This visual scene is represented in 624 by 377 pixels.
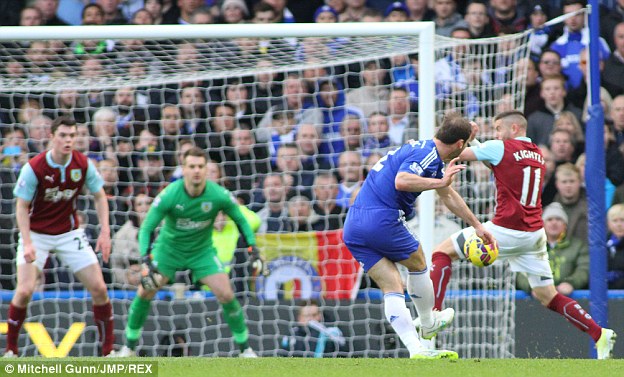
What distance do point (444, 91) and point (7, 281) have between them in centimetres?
512

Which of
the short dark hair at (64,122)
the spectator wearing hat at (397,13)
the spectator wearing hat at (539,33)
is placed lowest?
the short dark hair at (64,122)

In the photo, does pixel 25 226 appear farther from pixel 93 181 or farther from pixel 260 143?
pixel 260 143

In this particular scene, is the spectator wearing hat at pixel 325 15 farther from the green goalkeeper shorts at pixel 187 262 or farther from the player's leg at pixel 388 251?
the player's leg at pixel 388 251

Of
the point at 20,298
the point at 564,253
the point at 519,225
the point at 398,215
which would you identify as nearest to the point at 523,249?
the point at 519,225

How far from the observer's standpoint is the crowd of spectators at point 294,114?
1085 centimetres

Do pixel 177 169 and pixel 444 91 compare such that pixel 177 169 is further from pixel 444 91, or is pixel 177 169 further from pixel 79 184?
pixel 444 91

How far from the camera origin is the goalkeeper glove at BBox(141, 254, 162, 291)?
9641 millimetres

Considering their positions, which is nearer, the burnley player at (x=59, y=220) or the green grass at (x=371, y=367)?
the green grass at (x=371, y=367)

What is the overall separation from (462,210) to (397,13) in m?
5.02

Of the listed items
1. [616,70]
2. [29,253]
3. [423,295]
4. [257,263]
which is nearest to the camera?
[423,295]

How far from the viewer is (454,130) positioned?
7.43m

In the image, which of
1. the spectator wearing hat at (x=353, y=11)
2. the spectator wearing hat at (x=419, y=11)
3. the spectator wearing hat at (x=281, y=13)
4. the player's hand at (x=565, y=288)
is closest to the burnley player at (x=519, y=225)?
the player's hand at (x=565, y=288)

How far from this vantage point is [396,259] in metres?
7.74

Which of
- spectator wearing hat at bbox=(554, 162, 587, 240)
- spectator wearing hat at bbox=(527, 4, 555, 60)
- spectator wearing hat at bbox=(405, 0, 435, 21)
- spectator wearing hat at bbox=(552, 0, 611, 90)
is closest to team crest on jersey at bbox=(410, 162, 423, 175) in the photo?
spectator wearing hat at bbox=(554, 162, 587, 240)
